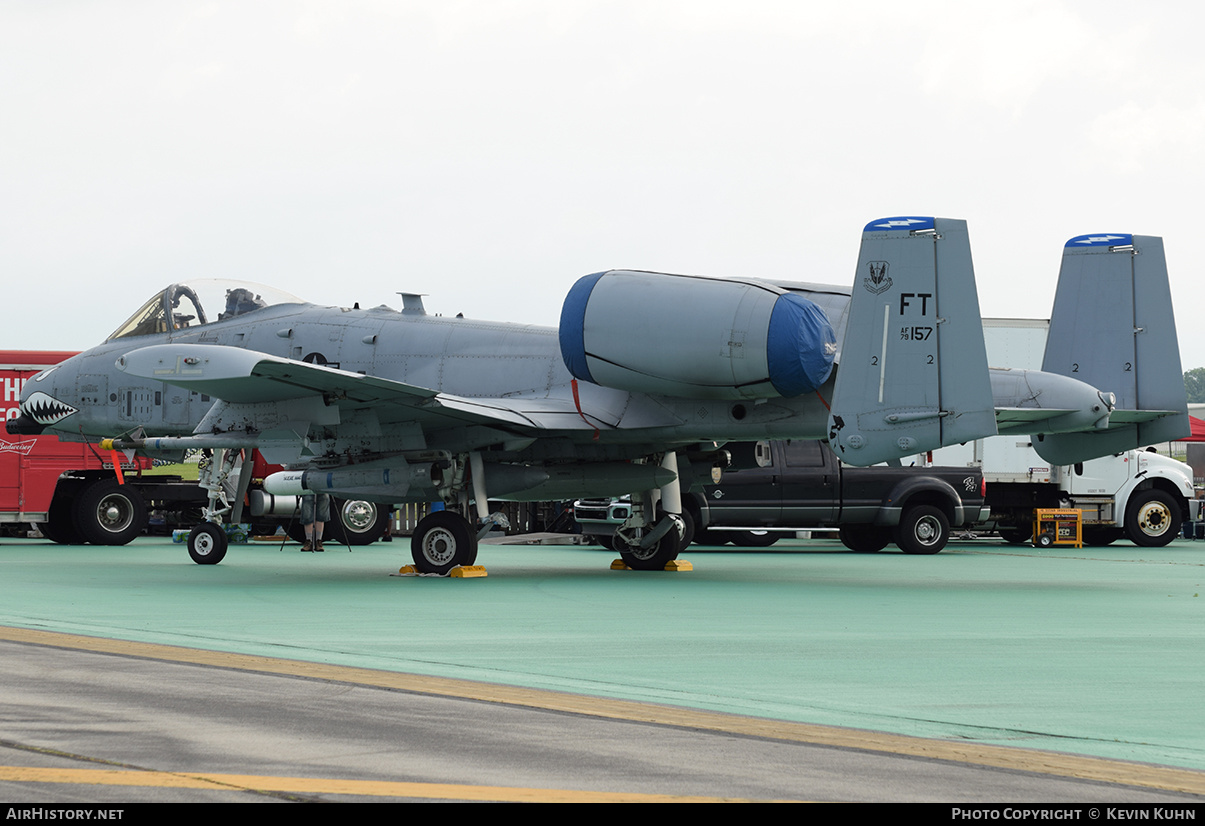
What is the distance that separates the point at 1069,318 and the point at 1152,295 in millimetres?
919

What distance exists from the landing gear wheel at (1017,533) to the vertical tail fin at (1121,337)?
42.7ft

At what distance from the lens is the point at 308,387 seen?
14703mm

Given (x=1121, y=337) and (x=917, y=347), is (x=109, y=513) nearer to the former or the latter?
(x=917, y=347)

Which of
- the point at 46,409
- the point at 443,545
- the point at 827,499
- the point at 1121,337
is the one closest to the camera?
the point at 1121,337

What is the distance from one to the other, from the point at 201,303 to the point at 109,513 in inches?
348

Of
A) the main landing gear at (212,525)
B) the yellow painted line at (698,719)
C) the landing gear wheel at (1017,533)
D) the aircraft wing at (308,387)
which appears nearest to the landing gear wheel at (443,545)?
the aircraft wing at (308,387)

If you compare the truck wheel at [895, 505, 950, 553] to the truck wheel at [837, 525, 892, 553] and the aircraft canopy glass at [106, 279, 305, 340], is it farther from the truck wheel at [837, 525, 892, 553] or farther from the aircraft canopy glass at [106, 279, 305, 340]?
the aircraft canopy glass at [106, 279, 305, 340]

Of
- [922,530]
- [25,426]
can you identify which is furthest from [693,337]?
[922,530]

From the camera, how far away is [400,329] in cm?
1703

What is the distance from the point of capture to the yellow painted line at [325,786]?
444 centimetres

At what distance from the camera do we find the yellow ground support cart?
90.3 ft

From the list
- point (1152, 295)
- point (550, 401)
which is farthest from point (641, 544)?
point (1152, 295)

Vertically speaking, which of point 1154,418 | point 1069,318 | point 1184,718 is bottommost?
point 1184,718
